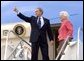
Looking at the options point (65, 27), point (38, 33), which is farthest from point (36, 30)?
point (65, 27)

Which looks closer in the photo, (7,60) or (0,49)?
(7,60)

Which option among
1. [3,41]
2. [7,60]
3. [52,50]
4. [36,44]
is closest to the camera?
[36,44]

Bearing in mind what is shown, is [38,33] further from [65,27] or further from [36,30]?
[65,27]

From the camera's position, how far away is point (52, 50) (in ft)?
45.6

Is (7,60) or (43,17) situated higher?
(43,17)

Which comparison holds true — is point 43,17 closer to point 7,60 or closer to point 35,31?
point 35,31

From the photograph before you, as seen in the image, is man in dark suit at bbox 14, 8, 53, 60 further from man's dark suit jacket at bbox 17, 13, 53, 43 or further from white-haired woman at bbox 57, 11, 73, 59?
white-haired woman at bbox 57, 11, 73, 59

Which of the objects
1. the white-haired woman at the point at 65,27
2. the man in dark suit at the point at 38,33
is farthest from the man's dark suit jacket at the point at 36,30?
the white-haired woman at the point at 65,27

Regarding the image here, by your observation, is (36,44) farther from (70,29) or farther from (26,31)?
(26,31)

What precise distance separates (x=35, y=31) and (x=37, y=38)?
18 centimetres

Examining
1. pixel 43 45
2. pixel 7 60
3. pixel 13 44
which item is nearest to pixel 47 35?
pixel 43 45

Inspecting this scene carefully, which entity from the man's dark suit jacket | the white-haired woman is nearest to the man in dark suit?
the man's dark suit jacket

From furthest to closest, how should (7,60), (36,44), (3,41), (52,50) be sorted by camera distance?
(3,41) → (52,50) → (7,60) → (36,44)

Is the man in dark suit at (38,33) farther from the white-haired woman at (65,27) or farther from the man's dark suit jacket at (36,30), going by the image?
the white-haired woman at (65,27)
